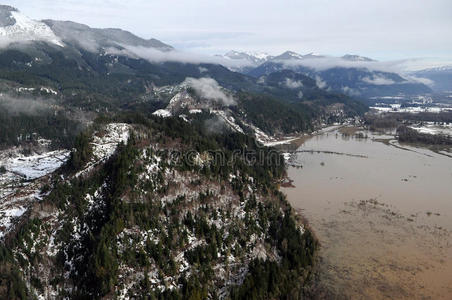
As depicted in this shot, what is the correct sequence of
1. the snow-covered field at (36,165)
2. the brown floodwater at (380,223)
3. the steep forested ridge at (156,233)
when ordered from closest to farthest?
the steep forested ridge at (156,233) → the brown floodwater at (380,223) → the snow-covered field at (36,165)

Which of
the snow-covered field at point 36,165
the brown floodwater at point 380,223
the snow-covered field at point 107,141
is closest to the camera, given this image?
the brown floodwater at point 380,223

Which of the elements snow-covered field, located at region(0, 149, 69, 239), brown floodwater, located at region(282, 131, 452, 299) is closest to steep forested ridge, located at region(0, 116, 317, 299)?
snow-covered field, located at region(0, 149, 69, 239)

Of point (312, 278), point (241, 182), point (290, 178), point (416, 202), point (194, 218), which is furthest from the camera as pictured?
point (290, 178)

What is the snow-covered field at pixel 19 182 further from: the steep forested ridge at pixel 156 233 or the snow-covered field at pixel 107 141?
the snow-covered field at pixel 107 141

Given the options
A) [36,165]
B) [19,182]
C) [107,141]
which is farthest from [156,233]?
[36,165]

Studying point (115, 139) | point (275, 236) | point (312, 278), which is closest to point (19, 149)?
point (115, 139)

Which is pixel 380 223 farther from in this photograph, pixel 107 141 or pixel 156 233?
pixel 107 141

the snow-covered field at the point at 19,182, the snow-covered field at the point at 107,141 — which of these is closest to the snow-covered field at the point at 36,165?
the snow-covered field at the point at 19,182

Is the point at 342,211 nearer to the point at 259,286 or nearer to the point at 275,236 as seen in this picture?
the point at 275,236

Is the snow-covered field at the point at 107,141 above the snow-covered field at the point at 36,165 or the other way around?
above
